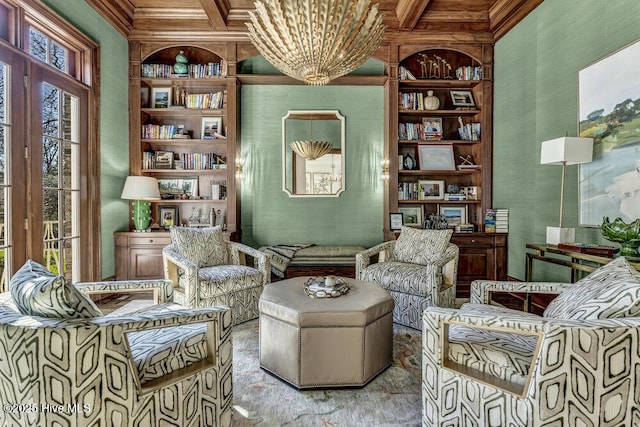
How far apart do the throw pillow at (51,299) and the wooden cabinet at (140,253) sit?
2.89 metres

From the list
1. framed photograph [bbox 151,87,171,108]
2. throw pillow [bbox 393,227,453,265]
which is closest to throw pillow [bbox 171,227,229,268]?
throw pillow [bbox 393,227,453,265]

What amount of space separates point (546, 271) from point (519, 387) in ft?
8.51

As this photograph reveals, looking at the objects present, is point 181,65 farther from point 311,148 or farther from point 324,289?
point 324,289

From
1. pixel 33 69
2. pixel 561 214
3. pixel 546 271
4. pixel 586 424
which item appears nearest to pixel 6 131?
pixel 33 69

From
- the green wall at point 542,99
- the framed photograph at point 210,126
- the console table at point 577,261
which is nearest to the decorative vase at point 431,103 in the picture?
the green wall at point 542,99

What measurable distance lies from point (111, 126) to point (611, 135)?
500 centimetres

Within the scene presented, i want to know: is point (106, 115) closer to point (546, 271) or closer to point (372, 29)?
point (372, 29)

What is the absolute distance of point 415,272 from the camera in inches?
131

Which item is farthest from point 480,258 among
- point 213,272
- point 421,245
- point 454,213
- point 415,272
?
point 213,272

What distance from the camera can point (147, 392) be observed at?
4.82 feet

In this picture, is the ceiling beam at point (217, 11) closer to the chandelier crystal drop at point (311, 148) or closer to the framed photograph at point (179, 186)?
the chandelier crystal drop at point (311, 148)

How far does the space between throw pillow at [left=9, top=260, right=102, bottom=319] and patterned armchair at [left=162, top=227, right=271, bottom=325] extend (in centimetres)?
166

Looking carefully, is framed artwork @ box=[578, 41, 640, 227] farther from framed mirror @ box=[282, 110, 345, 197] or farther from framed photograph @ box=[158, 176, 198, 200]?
framed photograph @ box=[158, 176, 198, 200]

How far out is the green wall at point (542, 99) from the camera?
2982 mm
